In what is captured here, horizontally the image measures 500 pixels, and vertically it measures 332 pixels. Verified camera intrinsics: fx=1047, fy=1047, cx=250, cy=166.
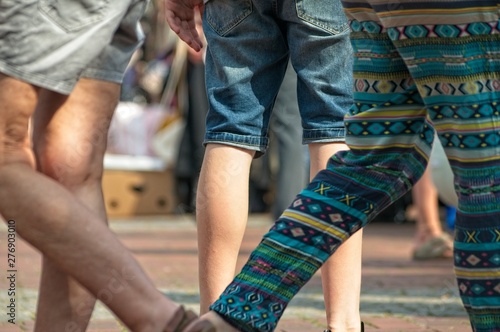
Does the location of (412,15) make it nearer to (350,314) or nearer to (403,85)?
(403,85)

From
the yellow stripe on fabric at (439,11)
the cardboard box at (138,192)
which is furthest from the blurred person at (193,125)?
the yellow stripe on fabric at (439,11)

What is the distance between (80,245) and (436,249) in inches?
165

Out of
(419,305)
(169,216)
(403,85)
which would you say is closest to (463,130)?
(403,85)

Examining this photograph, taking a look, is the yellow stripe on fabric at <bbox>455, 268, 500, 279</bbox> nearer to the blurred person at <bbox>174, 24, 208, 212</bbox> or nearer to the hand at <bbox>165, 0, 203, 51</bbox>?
the hand at <bbox>165, 0, 203, 51</bbox>

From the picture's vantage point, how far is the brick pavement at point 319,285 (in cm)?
393

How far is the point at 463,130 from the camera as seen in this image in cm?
239

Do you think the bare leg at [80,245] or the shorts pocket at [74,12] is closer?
the bare leg at [80,245]

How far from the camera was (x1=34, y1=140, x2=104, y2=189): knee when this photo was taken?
2.90 metres

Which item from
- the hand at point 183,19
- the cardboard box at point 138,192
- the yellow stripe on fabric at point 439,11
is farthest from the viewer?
the cardboard box at point 138,192

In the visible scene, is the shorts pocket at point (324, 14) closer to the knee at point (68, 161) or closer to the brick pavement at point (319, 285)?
the knee at point (68, 161)

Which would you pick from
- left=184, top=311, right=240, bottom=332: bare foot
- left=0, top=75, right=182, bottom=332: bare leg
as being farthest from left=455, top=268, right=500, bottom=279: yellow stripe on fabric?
left=0, top=75, right=182, bottom=332: bare leg

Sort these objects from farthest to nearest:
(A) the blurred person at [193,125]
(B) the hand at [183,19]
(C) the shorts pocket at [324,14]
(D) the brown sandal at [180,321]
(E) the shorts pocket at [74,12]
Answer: (A) the blurred person at [193,125] < (B) the hand at [183,19] < (C) the shorts pocket at [324,14] < (E) the shorts pocket at [74,12] < (D) the brown sandal at [180,321]

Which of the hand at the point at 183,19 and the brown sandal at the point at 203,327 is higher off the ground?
the hand at the point at 183,19

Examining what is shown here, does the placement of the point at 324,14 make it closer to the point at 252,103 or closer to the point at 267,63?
the point at 267,63
